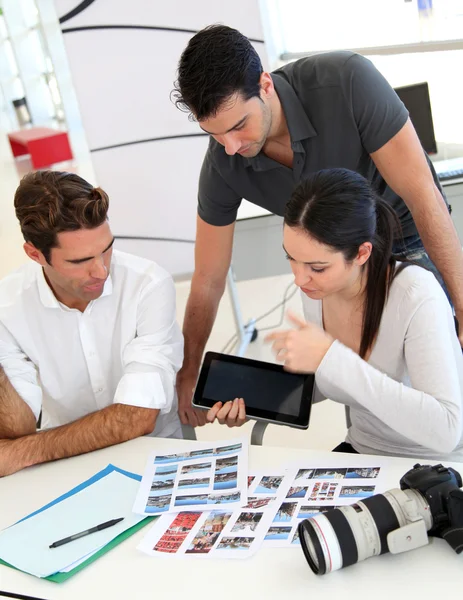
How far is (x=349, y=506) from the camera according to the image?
1.24 meters

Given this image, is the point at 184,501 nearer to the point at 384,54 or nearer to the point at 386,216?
the point at 386,216

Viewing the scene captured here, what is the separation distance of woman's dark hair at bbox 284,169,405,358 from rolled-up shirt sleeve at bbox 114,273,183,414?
19.5 inches

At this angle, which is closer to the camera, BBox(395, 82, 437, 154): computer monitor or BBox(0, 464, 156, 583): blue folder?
BBox(0, 464, 156, 583): blue folder

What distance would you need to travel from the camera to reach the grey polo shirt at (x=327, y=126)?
1771 mm

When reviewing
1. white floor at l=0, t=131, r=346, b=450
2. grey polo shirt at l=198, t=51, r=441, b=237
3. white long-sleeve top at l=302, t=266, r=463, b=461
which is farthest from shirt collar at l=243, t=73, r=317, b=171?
white floor at l=0, t=131, r=346, b=450

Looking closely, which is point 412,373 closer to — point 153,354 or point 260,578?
point 260,578

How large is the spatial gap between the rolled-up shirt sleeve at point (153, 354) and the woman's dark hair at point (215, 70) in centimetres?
55

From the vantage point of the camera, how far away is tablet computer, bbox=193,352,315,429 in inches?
68.6

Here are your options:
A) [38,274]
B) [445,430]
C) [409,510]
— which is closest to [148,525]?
[409,510]

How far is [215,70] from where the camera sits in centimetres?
161

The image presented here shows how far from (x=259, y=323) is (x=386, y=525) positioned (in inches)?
114

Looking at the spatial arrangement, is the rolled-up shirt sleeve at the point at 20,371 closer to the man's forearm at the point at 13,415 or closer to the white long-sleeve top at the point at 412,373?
the man's forearm at the point at 13,415

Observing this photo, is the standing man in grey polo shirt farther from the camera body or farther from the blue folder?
the camera body

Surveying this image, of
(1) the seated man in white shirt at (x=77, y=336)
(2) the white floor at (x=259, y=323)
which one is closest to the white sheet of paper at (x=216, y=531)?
(1) the seated man in white shirt at (x=77, y=336)
